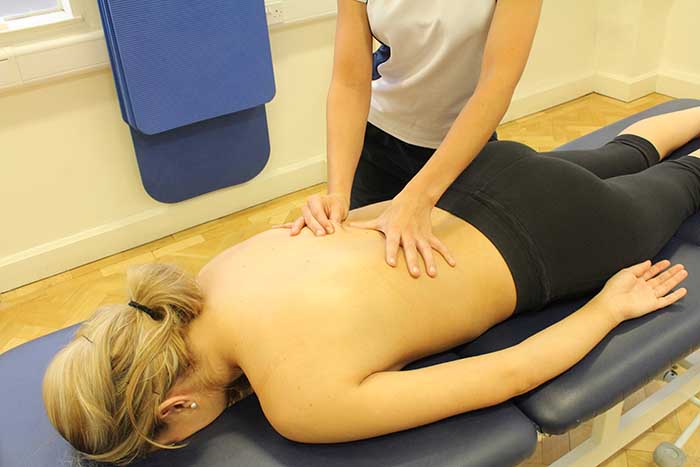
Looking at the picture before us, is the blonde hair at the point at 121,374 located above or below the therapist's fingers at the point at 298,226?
below

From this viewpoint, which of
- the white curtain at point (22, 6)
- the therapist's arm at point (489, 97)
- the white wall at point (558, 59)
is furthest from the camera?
the white wall at point (558, 59)

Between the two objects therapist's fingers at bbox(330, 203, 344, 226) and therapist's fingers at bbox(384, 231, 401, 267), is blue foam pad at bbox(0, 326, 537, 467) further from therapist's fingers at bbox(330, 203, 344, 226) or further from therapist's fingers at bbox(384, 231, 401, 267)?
therapist's fingers at bbox(330, 203, 344, 226)

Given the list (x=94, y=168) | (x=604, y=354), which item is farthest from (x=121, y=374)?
(x=94, y=168)

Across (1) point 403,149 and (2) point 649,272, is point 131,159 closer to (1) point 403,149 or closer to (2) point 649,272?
(1) point 403,149

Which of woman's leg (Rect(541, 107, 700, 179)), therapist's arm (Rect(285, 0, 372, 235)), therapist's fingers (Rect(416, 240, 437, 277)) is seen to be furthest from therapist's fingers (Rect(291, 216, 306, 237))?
woman's leg (Rect(541, 107, 700, 179))

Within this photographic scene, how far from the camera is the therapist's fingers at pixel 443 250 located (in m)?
1.29

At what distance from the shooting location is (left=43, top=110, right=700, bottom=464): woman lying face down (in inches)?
43.1

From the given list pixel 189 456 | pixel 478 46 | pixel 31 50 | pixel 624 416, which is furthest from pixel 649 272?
pixel 31 50

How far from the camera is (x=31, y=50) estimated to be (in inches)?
88.6

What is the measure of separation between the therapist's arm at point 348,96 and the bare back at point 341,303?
23 cm

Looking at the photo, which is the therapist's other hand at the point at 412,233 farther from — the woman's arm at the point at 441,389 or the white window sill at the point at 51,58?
the white window sill at the point at 51,58

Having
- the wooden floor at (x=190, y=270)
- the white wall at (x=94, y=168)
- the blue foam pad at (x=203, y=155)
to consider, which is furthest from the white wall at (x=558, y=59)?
the blue foam pad at (x=203, y=155)

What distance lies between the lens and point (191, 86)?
2.46m

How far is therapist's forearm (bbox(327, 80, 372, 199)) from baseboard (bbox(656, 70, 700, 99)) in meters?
2.79
